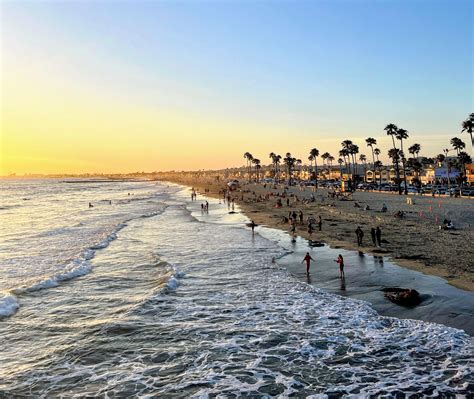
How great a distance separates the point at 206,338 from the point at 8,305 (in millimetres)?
11000

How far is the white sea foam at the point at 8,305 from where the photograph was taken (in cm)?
1783

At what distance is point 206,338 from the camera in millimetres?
14578

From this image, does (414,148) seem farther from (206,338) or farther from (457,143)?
(206,338)

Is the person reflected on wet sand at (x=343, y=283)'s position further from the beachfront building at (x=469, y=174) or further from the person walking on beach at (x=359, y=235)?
the beachfront building at (x=469, y=174)

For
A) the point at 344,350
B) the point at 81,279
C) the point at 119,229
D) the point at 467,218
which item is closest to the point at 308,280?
the point at 344,350

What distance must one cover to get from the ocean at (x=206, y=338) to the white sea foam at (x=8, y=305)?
48mm

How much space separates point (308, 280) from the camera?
21.5 meters

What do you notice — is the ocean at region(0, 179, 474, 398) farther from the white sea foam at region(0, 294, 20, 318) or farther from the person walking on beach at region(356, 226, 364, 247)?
the person walking on beach at region(356, 226, 364, 247)

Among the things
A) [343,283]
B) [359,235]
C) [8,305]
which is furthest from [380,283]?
[8,305]

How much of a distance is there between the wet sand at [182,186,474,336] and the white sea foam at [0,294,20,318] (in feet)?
48.6

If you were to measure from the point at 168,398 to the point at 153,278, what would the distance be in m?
12.9

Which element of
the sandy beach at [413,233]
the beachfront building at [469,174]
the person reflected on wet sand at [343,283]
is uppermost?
the beachfront building at [469,174]

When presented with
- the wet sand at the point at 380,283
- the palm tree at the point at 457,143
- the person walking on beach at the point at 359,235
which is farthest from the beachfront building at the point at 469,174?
the wet sand at the point at 380,283

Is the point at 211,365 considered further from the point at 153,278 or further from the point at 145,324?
the point at 153,278
